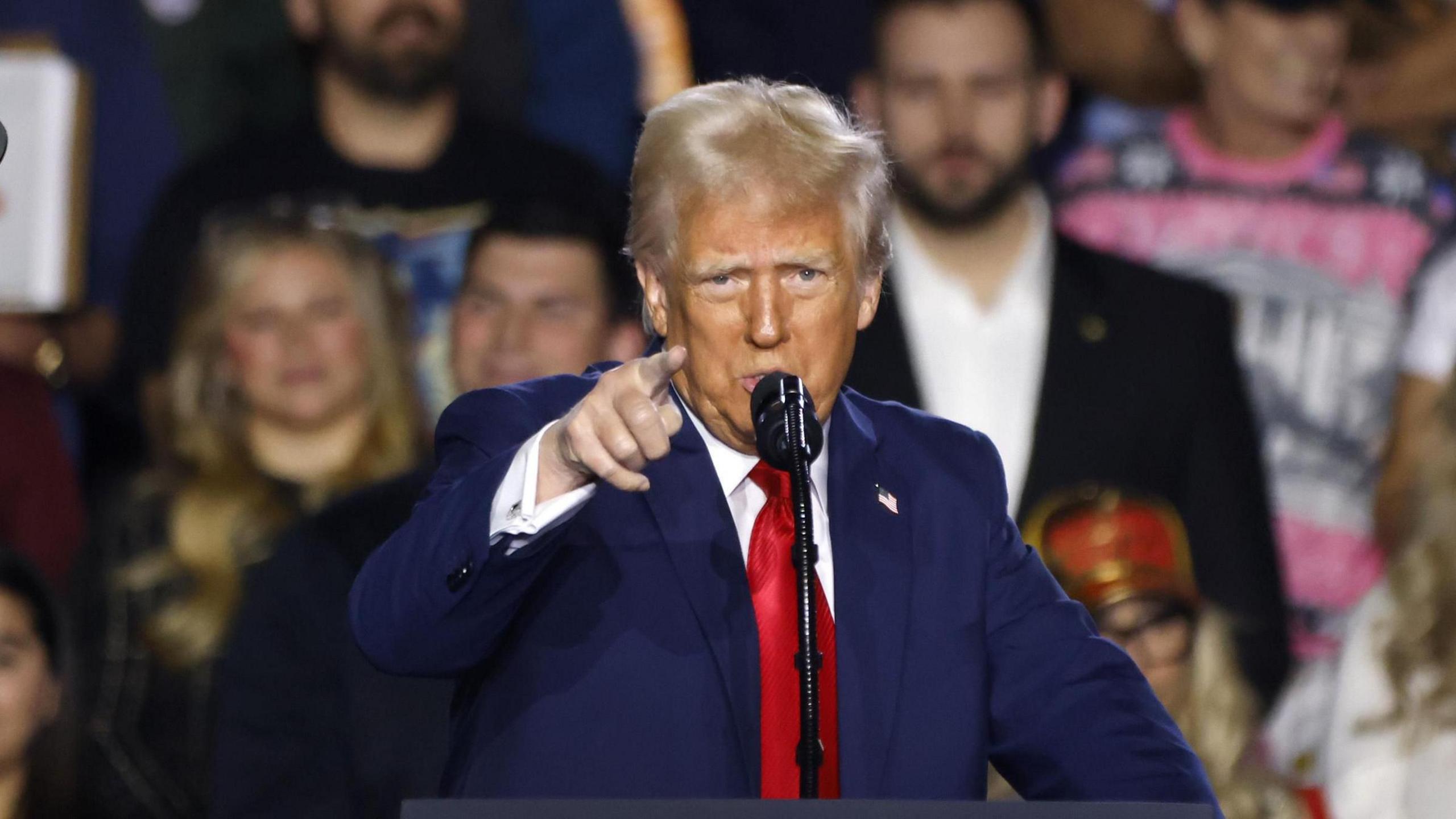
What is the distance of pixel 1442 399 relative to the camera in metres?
4.23

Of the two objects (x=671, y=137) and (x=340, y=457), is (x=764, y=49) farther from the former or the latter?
(x=671, y=137)

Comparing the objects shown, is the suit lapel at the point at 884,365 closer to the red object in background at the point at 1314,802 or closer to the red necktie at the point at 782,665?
the red object in background at the point at 1314,802

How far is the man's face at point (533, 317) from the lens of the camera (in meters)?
4.25

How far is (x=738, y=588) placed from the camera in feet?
5.72

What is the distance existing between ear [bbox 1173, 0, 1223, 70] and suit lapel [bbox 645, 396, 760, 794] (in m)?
2.96

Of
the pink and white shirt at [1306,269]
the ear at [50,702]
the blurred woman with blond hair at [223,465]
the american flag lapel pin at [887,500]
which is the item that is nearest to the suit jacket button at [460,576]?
the american flag lapel pin at [887,500]

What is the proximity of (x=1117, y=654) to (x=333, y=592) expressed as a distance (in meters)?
1.60

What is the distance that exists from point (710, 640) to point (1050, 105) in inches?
117

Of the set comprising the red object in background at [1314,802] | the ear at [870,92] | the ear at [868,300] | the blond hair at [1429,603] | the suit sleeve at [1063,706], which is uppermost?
the ear at [868,300]

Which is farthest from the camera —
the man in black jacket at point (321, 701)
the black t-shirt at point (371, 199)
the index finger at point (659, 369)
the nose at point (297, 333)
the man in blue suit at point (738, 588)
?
the black t-shirt at point (371, 199)

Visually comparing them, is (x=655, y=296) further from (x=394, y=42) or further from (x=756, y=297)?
(x=394, y=42)

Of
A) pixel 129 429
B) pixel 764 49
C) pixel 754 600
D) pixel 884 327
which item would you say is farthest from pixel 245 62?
pixel 754 600

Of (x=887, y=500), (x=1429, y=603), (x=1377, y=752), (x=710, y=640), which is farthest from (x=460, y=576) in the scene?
(x=1429, y=603)

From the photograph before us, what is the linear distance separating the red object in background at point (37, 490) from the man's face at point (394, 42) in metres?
1.08
